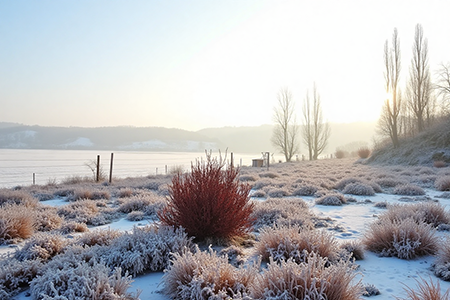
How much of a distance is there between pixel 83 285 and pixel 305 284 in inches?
80.8

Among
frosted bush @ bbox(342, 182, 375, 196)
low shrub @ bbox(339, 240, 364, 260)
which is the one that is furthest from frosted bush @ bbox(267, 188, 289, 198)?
low shrub @ bbox(339, 240, 364, 260)

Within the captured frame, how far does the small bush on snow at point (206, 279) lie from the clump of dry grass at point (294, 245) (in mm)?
893

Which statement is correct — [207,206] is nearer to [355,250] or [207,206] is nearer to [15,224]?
[355,250]

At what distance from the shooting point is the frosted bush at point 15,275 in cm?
312

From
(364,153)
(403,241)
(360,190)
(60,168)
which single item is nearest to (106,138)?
(60,168)

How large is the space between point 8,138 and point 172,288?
504 feet

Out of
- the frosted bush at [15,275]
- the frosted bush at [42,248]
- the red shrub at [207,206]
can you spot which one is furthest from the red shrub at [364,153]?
the frosted bush at [15,275]

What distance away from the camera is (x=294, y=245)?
3730mm

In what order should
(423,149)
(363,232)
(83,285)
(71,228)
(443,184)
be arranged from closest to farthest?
1. (83,285)
2. (363,232)
3. (71,228)
4. (443,184)
5. (423,149)

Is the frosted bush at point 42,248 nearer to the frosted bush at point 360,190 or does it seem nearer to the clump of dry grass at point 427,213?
the clump of dry grass at point 427,213

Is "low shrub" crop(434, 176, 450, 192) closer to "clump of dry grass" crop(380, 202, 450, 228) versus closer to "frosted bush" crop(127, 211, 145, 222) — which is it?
"clump of dry grass" crop(380, 202, 450, 228)

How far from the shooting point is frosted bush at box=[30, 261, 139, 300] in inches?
102

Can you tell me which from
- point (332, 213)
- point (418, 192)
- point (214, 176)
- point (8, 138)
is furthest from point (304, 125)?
point (8, 138)

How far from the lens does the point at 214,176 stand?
4.66m
